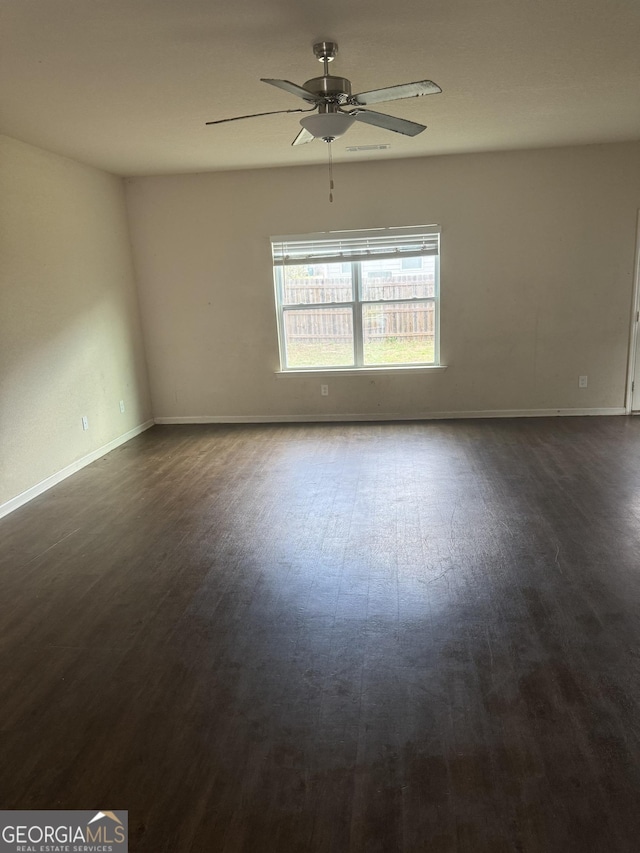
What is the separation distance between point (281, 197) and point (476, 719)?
5274 millimetres

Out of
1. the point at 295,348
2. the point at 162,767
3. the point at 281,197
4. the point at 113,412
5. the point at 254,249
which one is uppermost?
the point at 281,197

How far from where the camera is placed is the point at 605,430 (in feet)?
17.9

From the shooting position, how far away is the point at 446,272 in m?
5.89

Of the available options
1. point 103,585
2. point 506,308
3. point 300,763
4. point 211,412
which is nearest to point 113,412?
point 211,412

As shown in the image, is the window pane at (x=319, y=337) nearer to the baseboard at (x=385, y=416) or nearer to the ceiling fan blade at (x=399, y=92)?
the baseboard at (x=385, y=416)

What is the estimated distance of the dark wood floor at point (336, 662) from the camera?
1.68 m

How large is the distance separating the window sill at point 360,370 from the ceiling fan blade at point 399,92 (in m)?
3.43

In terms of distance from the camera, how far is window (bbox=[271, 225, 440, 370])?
234 inches

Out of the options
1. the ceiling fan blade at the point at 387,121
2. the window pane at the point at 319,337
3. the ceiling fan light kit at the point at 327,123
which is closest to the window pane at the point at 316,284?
the window pane at the point at 319,337

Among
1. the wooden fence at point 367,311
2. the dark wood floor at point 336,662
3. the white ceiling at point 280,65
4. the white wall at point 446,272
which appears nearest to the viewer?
the dark wood floor at point 336,662

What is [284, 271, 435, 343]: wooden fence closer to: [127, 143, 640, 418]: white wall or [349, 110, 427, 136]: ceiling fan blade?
[127, 143, 640, 418]: white wall

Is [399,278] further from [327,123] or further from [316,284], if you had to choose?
[327,123]

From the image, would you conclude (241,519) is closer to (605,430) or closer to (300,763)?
(300,763)

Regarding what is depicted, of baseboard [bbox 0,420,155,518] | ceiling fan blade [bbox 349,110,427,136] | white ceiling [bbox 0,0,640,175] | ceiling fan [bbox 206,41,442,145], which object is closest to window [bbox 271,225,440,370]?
white ceiling [bbox 0,0,640,175]
